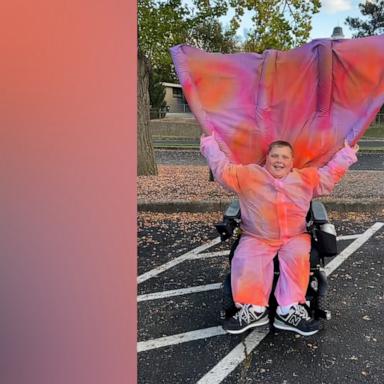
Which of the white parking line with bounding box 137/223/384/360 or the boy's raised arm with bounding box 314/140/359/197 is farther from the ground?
the boy's raised arm with bounding box 314/140/359/197

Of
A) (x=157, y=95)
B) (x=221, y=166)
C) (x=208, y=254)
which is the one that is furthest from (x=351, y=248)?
(x=157, y=95)

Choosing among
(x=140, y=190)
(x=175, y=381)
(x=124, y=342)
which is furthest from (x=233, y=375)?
(x=140, y=190)

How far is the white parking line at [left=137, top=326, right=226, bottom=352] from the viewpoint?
9.93 ft

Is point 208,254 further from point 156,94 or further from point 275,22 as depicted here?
point 156,94

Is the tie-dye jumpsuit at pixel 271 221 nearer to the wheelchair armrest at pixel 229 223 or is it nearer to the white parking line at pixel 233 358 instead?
the wheelchair armrest at pixel 229 223

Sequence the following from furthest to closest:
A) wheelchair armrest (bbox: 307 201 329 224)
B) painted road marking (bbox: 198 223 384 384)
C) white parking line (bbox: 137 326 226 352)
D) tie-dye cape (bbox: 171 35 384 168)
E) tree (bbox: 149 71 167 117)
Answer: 1. tree (bbox: 149 71 167 117)
2. tie-dye cape (bbox: 171 35 384 168)
3. wheelchair armrest (bbox: 307 201 329 224)
4. white parking line (bbox: 137 326 226 352)
5. painted road marking (bbox: 198 223 384 384)

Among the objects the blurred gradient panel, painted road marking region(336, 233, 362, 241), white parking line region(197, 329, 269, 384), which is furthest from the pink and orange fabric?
the blurred gradient panel

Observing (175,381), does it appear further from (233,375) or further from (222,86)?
(222,86)

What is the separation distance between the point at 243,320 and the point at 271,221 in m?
0.66

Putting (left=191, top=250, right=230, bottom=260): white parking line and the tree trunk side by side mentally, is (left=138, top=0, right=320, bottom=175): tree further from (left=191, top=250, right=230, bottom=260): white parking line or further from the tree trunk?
(left=191, top=250, right=230, bottom=260): white parking line

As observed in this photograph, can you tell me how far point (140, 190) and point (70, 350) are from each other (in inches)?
265

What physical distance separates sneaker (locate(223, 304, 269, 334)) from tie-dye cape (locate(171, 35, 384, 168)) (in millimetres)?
1100

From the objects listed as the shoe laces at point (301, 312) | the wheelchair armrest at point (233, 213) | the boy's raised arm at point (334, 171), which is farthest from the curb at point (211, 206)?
the shoe laces at point (301, 312)

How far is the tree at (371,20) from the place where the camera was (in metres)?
39.2
